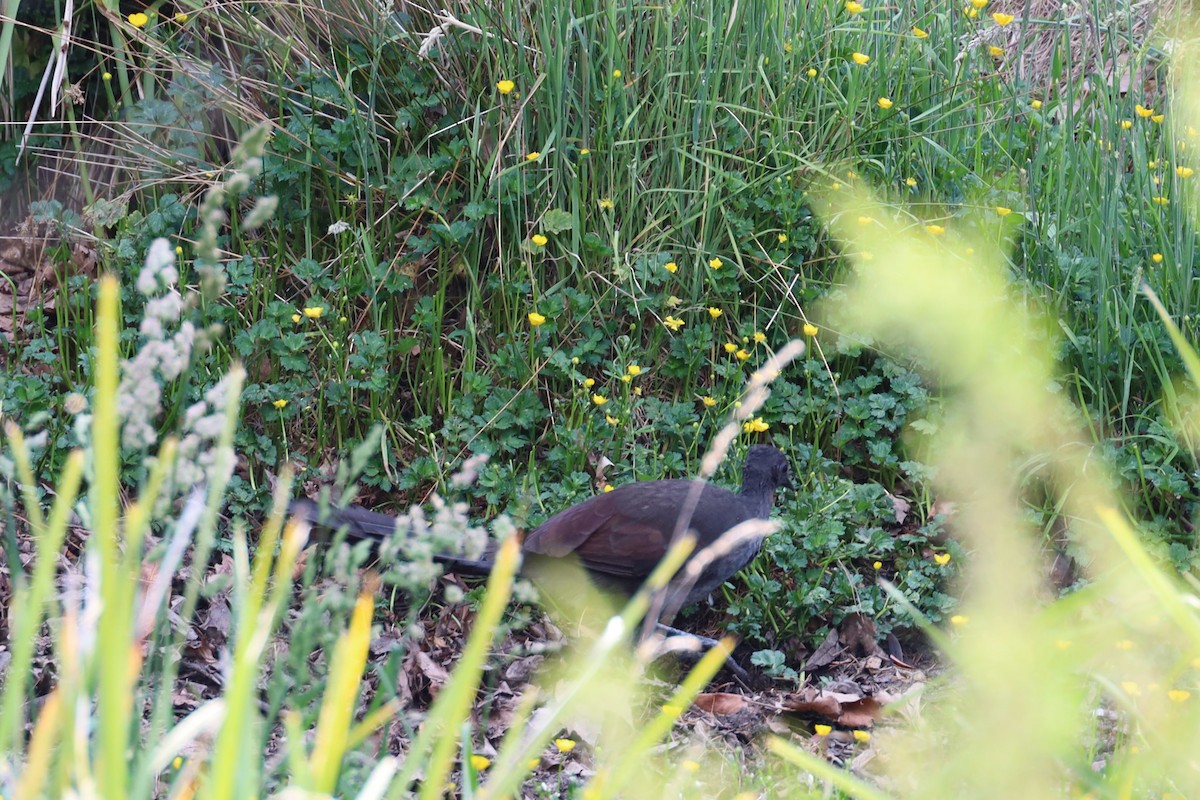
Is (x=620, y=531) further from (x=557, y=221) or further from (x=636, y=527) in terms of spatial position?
(x=557, y=221)

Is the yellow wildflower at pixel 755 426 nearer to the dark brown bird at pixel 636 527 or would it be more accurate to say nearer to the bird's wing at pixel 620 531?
the dark brown bird at pixel 636 527

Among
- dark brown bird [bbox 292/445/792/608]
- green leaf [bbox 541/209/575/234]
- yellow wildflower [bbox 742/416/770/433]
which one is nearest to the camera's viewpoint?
dark brown bird [bbox 292/445/792/608]

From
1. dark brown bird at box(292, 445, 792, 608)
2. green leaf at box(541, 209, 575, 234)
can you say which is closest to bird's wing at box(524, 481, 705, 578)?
dark brown bird at box(292, 445, 792, 608)

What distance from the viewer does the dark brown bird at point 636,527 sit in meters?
3.32

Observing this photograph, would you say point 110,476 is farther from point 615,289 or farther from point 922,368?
point 922,368

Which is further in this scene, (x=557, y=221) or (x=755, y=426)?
(x=557, y=221)

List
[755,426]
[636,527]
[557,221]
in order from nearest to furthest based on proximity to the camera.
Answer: [636,527] < [755,426] < [557,221]

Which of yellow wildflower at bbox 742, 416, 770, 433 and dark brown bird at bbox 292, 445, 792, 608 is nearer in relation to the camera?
dark brown bird at bbox 292, 445, 792, 608

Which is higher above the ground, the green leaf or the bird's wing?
the green leaf

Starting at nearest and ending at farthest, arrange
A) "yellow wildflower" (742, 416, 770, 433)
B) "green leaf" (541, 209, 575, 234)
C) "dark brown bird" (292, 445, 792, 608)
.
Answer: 1. "dark brown bird" (292, 445, 792, 608)
2. "yellow wildflower" (742, 416, 770, 433)
3. "green leaf" (541, 209, 575, 234)

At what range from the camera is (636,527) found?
3348 mm

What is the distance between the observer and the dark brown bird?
10.9ft

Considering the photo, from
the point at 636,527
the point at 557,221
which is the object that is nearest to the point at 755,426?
the point at 636,527

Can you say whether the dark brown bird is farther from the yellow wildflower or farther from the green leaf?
the green leaf
